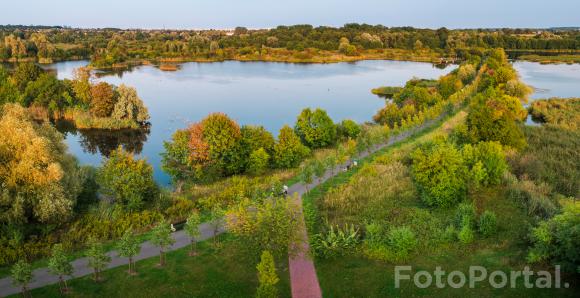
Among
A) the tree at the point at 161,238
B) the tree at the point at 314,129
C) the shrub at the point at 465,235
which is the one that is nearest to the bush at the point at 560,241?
the shrub at the point at 465,235

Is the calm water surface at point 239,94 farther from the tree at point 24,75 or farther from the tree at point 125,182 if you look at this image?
the tree at point 24,75

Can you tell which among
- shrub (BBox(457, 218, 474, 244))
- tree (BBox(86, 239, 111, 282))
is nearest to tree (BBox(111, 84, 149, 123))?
tree (BBox(86, 239, 111, 282))

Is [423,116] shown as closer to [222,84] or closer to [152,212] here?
[152,212]

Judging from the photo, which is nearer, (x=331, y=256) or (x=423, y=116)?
(x=331, y=256)

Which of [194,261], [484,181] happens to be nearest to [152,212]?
[194,261]

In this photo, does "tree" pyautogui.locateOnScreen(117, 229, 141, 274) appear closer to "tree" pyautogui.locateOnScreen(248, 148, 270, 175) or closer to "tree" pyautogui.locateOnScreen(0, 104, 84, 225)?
"tree" pyautogui.locateOnScreen(0, 104, 84, 225)
